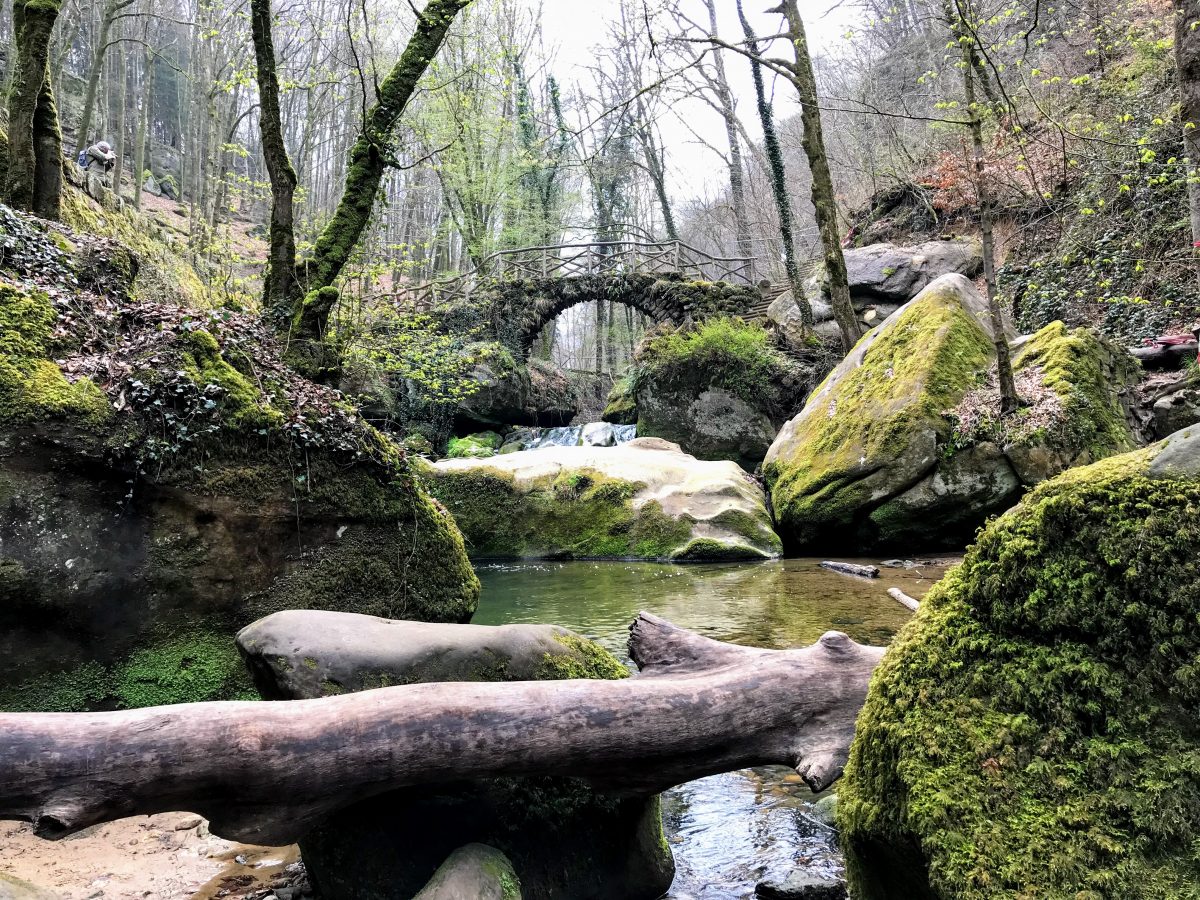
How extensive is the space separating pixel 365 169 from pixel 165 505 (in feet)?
18.5

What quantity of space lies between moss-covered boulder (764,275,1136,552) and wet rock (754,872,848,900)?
23.6ft

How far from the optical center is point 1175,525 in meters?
1.52

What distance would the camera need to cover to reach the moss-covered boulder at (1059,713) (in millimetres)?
1426

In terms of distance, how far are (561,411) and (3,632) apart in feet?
67.6

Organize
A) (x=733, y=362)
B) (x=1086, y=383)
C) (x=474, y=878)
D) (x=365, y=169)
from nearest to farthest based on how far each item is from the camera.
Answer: (x=474, y=878)
(x=365, y=169)
(x=1086, y=383)
(x=733, y=362)

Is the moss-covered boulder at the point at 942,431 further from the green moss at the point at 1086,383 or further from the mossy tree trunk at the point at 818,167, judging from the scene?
the mossy tree trunk at the point at 818,167

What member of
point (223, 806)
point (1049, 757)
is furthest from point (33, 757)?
point (1049, 757)

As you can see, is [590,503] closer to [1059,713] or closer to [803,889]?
[803,889]

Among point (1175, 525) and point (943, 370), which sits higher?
point (943, 370)

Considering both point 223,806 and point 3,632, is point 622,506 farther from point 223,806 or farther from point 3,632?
point 223,806

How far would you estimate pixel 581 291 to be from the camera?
22516 mm

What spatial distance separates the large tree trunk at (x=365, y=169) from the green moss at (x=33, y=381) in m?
3.99

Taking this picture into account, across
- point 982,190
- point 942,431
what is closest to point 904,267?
point 942,431

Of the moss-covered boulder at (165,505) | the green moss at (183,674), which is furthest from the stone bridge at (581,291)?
the green moss at (183,674)
